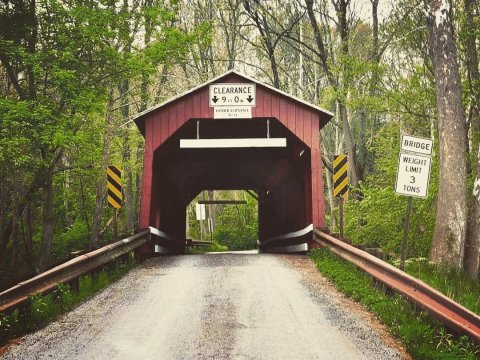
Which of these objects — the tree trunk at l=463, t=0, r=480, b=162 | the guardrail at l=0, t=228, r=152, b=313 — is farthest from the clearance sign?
the tree trunk at l=463, t=0, r=480, b=162

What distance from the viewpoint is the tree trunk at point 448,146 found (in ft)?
28.3

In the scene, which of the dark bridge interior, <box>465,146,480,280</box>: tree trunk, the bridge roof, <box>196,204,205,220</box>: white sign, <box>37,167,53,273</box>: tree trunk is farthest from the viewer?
<box>196,204,205,220</box>: white sign

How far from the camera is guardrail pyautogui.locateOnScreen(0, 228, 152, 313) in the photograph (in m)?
5.07

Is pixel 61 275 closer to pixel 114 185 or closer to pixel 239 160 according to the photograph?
pixel 114 185

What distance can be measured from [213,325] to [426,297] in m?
2.14

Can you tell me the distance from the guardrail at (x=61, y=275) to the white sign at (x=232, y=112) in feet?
12.7

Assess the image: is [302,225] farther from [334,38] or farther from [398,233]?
[334,38]

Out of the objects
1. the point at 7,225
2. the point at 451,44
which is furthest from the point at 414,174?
the point at 7,225

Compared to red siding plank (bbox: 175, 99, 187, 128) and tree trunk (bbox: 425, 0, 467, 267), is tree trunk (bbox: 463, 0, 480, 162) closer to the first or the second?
tree trunk (bbox: 425, 0, 467, 267)

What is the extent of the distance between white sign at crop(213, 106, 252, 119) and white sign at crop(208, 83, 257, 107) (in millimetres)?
76

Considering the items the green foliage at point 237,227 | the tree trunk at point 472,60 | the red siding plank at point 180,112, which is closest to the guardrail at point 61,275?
the red siding plank at point 180,112

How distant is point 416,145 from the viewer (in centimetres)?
727

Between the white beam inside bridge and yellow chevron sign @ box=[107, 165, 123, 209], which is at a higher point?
the white beam inside bridge

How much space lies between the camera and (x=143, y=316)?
5.36 m
